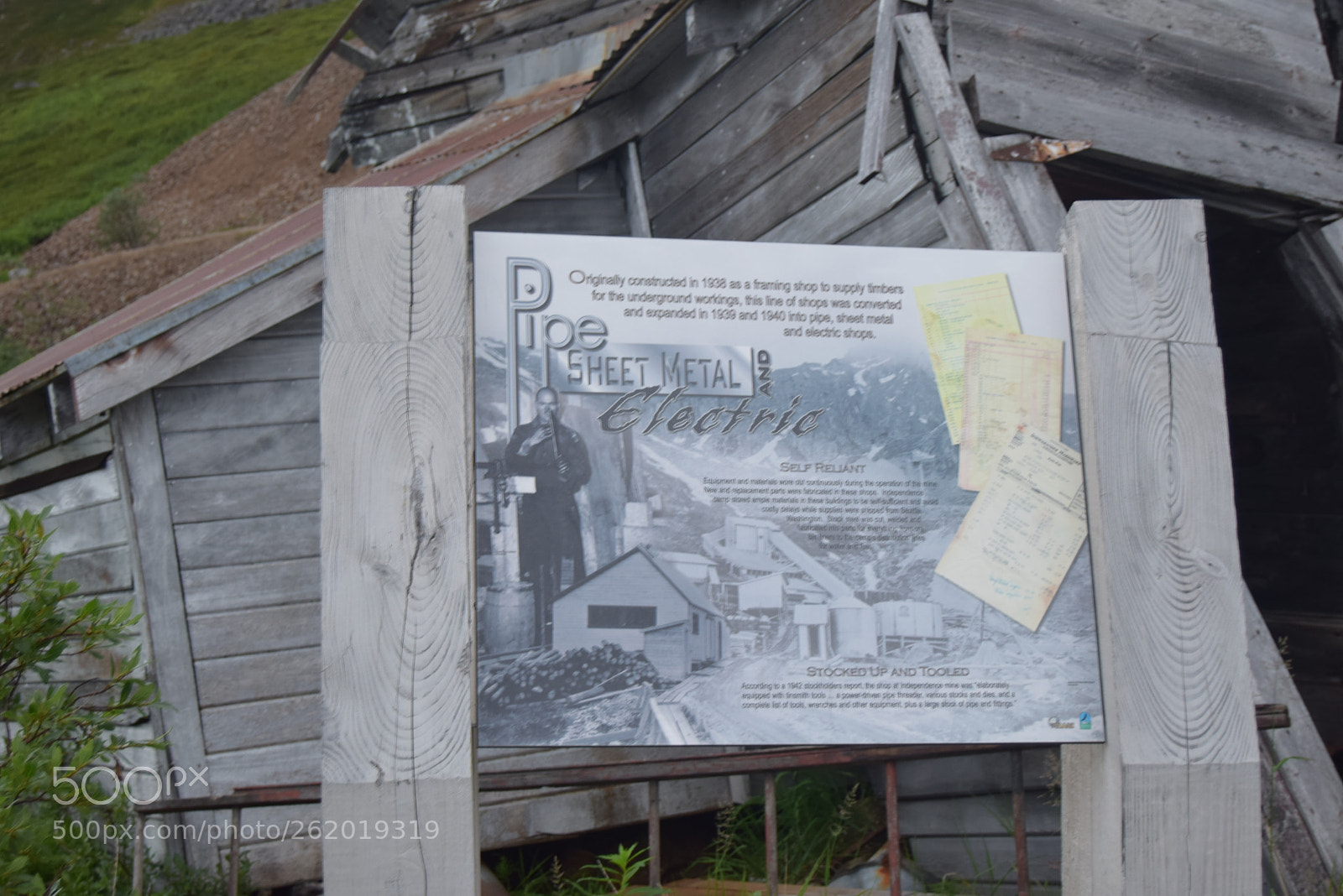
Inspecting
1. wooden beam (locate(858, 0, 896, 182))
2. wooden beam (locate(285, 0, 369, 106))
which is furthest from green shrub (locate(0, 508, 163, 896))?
wooden beam (locate(285, 0, 369, 106))

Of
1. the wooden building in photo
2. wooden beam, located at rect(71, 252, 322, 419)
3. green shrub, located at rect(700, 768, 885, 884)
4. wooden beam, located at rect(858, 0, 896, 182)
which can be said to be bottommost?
green shrub, located at rect(700, 768, 885, 884)

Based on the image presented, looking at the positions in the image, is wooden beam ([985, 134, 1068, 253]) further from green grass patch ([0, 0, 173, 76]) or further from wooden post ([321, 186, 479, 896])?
green grass patch ([0, 0, 173, 76])

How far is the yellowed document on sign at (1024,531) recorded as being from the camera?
1921mm

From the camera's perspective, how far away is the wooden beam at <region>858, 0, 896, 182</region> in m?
3.07

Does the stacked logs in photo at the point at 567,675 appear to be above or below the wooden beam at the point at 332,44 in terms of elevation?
below

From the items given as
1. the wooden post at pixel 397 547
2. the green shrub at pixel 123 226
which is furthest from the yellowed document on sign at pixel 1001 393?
the green shrub at pixel 123 226

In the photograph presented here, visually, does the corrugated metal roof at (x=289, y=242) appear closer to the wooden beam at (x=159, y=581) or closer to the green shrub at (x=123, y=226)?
the wooden beam at (x=159, y=581)

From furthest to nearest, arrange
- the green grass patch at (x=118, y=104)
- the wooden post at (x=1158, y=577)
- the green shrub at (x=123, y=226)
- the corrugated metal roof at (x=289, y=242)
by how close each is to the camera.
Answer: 1. the green grass patch at (x=118, y=104)
2. the green shrub at (x=123, y=226)
3. the corrugated metal roof at (x=289, y=242)
4. the wooden post at (x=1158, y=577)

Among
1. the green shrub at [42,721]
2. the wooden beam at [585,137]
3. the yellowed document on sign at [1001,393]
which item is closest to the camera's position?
the yellowed document on sign at [1001,393]

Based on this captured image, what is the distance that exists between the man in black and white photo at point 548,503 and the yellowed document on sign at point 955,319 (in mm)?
772

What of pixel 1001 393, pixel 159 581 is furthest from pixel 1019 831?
pixel 159 581

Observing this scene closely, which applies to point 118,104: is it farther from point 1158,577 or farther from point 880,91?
point 1158,577

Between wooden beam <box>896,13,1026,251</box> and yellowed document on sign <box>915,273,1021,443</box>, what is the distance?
3.39ft

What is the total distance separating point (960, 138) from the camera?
10.2 ft
